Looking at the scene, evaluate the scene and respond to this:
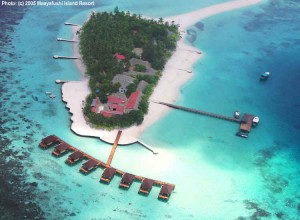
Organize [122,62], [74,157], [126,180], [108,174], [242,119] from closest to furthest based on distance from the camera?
[126,180]
[108,174]
[74,157]
[242,119]
[122,62]

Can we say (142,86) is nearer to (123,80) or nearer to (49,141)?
(123,80)

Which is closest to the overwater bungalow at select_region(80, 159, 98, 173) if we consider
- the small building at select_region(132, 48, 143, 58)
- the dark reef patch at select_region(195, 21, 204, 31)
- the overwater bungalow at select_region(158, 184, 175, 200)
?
the overwater bungalow at select_region(158, 184, 175, 200)

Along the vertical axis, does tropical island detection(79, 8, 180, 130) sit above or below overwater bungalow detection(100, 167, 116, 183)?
above

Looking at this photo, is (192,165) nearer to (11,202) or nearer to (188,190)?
(188,190)

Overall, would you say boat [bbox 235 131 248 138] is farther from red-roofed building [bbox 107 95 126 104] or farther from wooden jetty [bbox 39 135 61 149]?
wooden jetty [bbox 39 135 61 149]

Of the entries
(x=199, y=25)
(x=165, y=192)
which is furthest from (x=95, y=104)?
(x=199, y=25)
